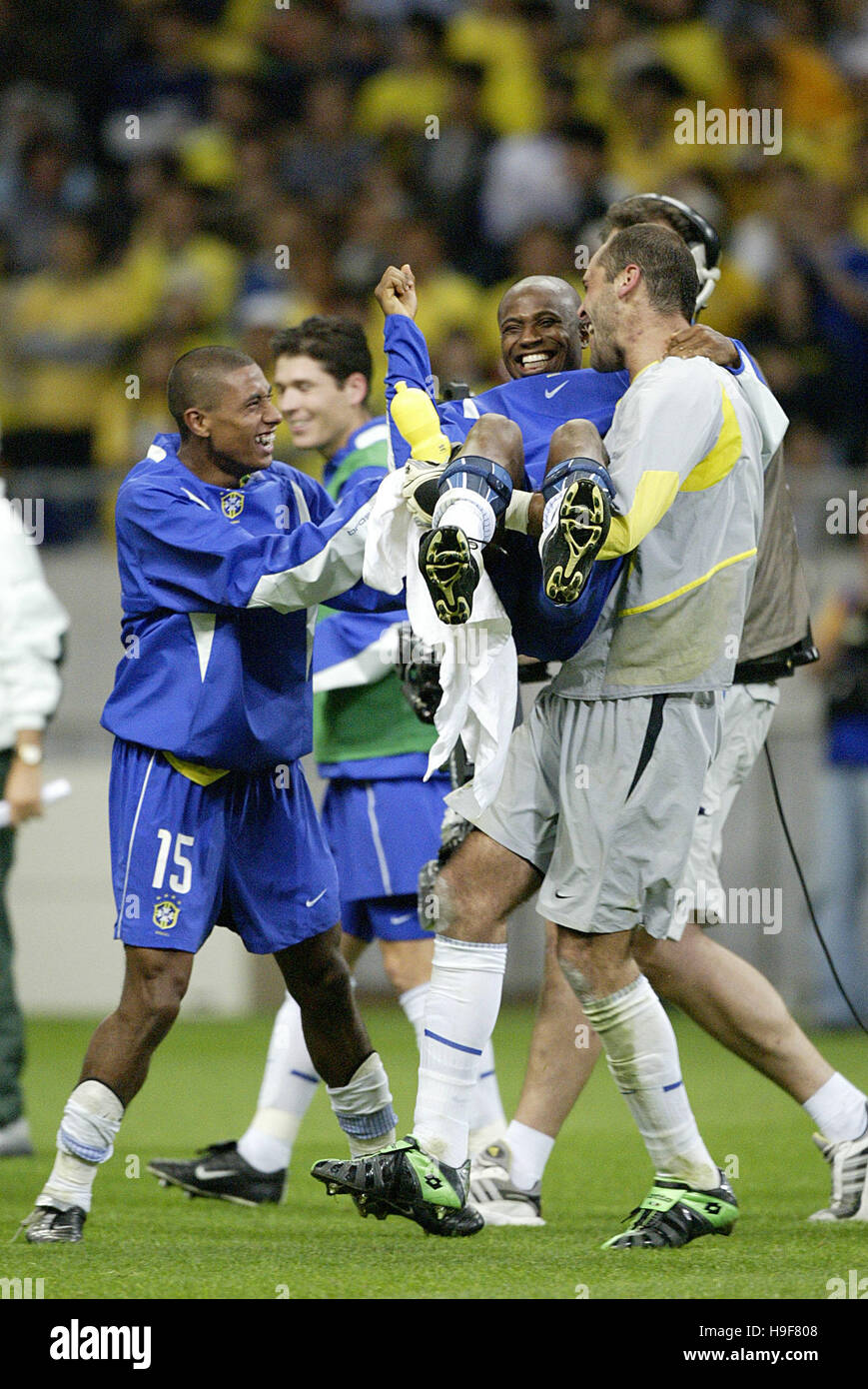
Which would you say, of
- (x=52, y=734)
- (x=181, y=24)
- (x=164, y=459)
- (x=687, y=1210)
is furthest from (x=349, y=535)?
(x=181, y=24)

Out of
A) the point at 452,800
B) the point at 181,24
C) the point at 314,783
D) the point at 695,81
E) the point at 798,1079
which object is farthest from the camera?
the point at 181,24

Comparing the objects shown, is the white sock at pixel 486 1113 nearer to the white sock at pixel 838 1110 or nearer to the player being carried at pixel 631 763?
the white sock at pixel 838 1110

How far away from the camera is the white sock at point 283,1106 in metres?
A: 5.25

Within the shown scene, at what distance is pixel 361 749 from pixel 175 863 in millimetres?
1219

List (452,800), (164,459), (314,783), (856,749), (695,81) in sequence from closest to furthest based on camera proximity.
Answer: (452,800) < (164,459) < (856,749) < (314,783) < (695,81)

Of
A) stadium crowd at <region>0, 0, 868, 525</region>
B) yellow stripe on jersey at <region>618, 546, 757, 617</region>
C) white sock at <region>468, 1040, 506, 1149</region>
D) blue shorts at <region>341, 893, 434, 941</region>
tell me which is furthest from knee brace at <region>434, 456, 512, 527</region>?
stadium crowd at <region>0, 0, 868, 525</region>

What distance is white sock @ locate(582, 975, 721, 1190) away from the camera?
4.12 meters

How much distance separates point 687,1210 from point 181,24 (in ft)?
38.9

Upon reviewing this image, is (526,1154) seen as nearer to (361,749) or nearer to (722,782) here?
(722,782)

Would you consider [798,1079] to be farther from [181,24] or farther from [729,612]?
[181,24]

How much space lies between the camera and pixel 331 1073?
15.1 feet

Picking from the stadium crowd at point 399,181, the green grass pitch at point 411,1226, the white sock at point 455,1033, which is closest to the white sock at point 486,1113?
the green grass pitch at point 411,1226

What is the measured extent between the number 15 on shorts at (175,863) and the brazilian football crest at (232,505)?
2.44 feet

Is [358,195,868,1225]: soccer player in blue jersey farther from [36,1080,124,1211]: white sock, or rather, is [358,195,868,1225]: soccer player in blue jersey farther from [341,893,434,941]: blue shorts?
[36,1080,124,1211]: white sock
